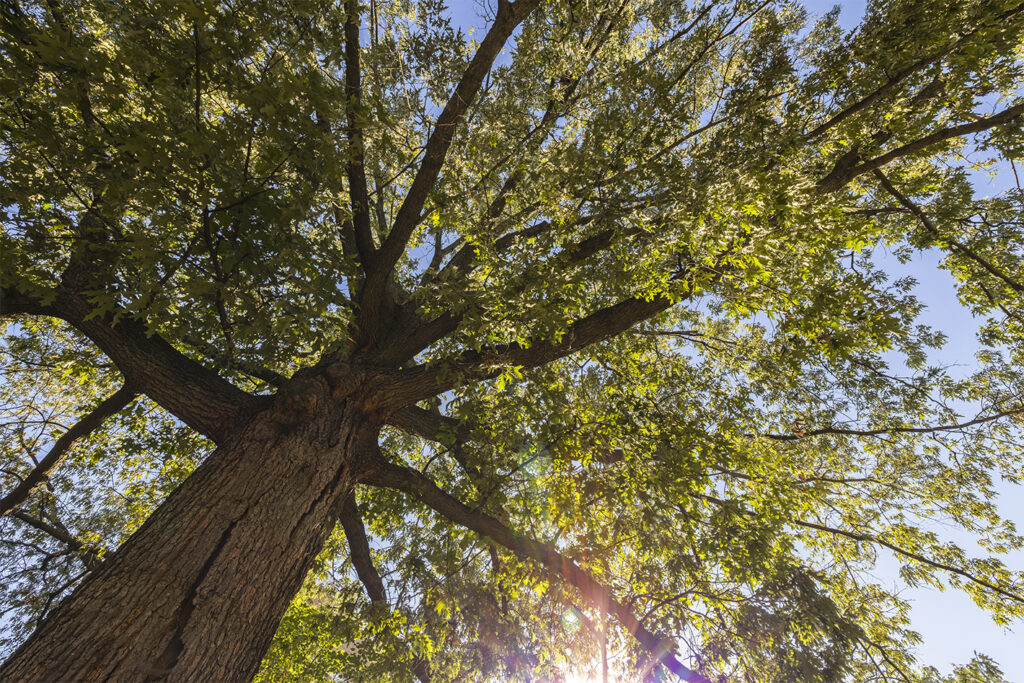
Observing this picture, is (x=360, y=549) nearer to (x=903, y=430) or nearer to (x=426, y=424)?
(x=426, y=424)

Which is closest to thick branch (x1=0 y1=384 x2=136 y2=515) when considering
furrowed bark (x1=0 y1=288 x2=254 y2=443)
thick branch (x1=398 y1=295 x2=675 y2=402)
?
furrowed bark (x1=0 y1=288 x2=254 y2=443)

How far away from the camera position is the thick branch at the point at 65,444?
4949 mm

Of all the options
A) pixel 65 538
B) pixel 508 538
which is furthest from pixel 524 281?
pixel 65 538

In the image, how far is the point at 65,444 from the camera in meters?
5.14

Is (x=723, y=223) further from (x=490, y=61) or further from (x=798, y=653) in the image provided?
(x=798, y=653)

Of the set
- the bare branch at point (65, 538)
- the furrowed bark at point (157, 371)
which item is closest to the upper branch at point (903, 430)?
the furrowed bark at point (157, 371)

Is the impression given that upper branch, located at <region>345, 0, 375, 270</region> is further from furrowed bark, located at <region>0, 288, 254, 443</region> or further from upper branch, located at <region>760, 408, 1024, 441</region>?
upper branch, located at <region>760, 408, 1024, 441</region>

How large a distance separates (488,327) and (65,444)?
216 inches

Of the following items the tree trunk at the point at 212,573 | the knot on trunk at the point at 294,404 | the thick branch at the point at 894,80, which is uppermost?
the thick branch at the point at 894,80

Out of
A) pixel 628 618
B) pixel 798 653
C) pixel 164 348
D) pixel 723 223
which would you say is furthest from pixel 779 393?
pixel 164 348

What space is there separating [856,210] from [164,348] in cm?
790

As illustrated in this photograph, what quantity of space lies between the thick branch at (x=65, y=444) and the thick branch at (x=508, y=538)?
3.08 metres

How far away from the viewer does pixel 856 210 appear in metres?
5.14

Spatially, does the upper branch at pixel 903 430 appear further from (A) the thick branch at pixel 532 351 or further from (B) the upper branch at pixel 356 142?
(B) the upper branch at pixel 356 142
